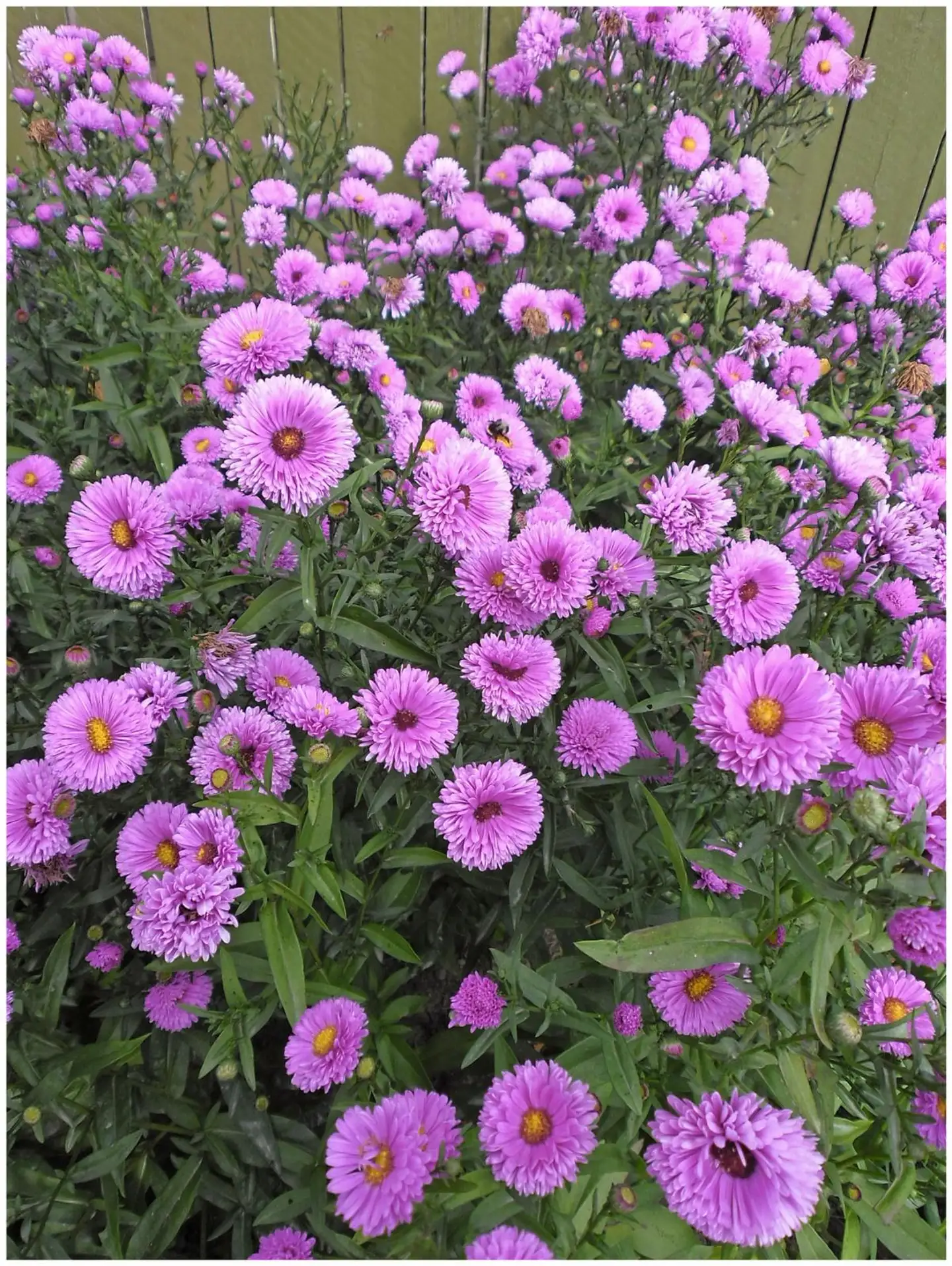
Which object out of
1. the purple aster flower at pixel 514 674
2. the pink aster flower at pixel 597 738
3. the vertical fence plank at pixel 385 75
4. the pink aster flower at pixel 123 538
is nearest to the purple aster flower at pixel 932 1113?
the pink aster flower at pixel 597 738

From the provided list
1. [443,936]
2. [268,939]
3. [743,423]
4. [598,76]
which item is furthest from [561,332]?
[268,939]

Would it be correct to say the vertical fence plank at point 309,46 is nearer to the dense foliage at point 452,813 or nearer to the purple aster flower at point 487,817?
the dense foliage at point 452,813

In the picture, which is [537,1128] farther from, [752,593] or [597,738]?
[752,593]

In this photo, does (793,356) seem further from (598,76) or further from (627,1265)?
(627,1265)

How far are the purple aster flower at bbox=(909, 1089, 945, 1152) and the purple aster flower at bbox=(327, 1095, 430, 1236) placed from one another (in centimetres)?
58

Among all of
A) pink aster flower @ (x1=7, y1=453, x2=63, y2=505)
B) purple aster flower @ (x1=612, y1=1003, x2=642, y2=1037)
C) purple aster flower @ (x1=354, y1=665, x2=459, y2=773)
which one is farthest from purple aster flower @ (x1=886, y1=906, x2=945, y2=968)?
pink aster flower @ (x1=7, y1=453, x2=63, y2=505)

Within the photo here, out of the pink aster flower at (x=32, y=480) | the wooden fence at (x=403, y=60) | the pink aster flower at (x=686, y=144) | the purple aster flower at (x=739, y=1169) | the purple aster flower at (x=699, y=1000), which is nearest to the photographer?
the purple aster flower at (x=739, y=1169)

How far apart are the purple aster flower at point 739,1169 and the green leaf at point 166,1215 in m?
0.76

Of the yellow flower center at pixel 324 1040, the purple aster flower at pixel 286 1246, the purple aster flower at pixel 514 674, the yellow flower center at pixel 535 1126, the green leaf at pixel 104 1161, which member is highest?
the purple aster flower at pixel 514 674

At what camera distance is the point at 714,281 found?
2.09 meters

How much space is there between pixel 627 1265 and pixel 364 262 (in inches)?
93.6

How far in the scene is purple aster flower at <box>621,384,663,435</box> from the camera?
1.75 metres

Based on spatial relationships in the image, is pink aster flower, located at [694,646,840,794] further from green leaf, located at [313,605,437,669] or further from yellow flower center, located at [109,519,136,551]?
yellow flower center, located at [109,519,136,551]

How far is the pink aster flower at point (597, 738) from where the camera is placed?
3.73 feet
